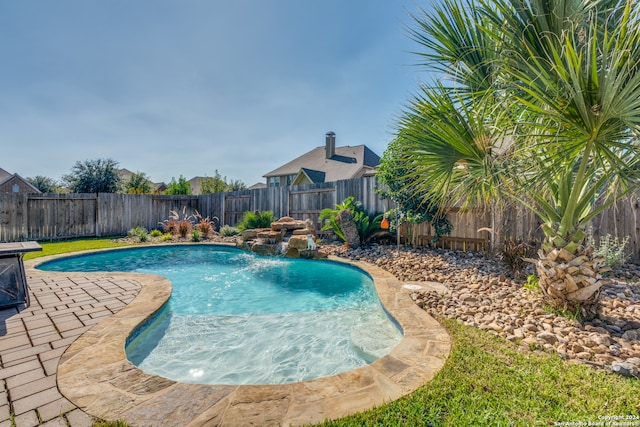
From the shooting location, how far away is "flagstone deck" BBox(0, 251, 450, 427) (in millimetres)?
1638

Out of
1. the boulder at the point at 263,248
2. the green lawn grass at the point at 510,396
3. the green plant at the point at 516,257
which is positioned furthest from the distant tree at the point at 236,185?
the green lawn grass at the point at 510,396

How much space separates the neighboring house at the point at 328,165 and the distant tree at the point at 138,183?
876cm

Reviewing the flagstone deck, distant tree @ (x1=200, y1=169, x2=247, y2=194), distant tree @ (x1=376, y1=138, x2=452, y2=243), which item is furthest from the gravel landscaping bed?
distant tree @ (x1=200, y1=169, x2=247, y2=194)

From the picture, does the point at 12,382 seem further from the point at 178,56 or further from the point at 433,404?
the point at 178,56

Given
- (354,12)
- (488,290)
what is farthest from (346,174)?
(488,290)

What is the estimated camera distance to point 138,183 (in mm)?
19484

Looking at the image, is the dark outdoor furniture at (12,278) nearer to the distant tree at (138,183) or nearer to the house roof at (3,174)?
the distant tree at (138,183)

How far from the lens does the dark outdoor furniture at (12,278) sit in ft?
11.2

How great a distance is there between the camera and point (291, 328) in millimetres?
3695

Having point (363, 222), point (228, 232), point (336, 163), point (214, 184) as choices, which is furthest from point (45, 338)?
point (214, 184)

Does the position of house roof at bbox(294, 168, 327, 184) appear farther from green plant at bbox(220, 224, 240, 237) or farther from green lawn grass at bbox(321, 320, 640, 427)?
green lawn grass at bbox(321, 320, 640, 427)

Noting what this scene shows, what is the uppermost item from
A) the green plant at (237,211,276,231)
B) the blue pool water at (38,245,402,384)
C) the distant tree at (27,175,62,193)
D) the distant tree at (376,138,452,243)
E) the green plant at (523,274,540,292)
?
the distant tree at (27,175,62,193)

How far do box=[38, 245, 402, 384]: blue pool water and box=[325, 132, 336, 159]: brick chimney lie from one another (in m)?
15.4

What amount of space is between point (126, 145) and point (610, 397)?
1963 centimetres
